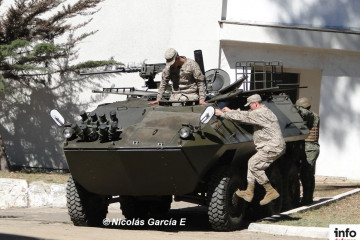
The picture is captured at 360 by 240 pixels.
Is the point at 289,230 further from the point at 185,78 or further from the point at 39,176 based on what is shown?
the point at 39,176

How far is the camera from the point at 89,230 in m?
12.6

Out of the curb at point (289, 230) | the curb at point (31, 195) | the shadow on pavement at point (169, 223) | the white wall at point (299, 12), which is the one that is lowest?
the curb at point (31, 195)

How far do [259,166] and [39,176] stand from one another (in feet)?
22.3

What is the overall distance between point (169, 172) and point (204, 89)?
1.87 metres

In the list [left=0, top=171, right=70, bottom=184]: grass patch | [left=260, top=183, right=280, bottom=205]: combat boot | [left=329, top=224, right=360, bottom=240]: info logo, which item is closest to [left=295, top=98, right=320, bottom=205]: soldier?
[left=260, top=183, right=280, bottom=205]: combat boot

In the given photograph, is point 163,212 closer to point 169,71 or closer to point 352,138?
point 169,71

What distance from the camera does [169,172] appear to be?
12.4 metres

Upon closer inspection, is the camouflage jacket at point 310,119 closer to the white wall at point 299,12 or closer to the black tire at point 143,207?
the black tire at point 143,207

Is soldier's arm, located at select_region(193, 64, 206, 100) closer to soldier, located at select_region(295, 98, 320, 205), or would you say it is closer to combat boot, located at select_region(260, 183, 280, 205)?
combat boot, located at select_region(260, 183, 280, 205)

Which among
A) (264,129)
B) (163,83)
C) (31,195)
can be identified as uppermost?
(163,83)

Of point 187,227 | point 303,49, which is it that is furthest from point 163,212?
point 303,49

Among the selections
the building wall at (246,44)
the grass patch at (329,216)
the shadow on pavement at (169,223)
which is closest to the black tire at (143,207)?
the shadow on pavement at (169,223)

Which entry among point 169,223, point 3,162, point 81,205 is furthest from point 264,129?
point 3,162

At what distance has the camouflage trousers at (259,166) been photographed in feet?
42.8
